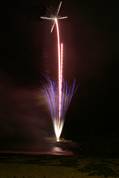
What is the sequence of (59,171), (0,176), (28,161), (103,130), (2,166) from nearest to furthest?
1. (0,176)
2. (59,171)
3. (2,166)
4. (28,161)
5. (103,130)

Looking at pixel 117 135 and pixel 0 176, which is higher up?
pixel 0 176

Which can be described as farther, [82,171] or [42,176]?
[82,171]

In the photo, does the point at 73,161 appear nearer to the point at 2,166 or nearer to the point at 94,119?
the point at 2,166

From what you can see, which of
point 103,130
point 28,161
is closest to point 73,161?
point 28,161

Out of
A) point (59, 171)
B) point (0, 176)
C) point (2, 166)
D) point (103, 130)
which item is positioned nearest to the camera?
point (0, 176)

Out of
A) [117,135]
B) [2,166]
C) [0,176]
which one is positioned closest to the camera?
[0,176]

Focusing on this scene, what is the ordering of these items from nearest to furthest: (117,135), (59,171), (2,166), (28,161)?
(59,171) → (2,166) → (28,161) → (117,135)

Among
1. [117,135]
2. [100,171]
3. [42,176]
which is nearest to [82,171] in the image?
[100,171]

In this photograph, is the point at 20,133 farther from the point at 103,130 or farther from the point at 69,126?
the point at 103,130

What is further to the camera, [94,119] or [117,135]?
[94,119]
